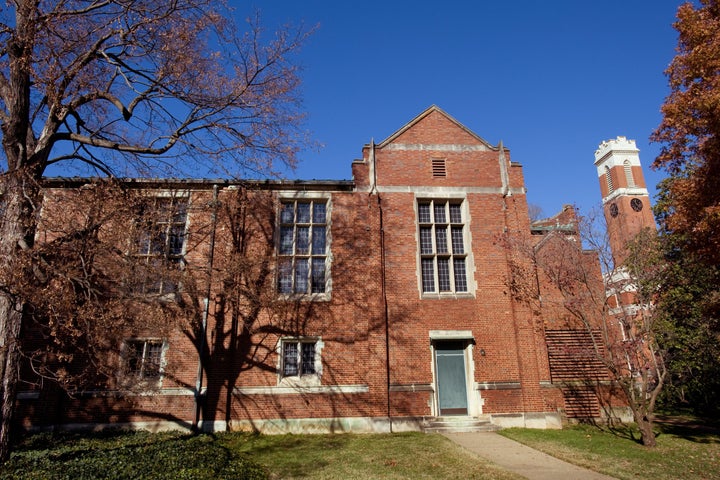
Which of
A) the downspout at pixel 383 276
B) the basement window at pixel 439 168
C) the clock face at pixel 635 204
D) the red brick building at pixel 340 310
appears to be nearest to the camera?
the red brick building at pixel 340 310

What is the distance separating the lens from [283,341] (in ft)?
45.1

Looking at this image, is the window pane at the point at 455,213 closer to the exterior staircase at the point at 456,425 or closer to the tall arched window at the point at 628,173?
the exterior staircase at the point at 456,425

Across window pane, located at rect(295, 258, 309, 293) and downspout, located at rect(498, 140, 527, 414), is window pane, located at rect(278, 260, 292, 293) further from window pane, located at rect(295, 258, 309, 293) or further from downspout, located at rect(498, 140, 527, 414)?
downspout, located at rect(498, 140, 527, 414)

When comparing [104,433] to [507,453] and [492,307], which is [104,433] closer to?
[507,453]

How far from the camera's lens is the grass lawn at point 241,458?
7.63 metres

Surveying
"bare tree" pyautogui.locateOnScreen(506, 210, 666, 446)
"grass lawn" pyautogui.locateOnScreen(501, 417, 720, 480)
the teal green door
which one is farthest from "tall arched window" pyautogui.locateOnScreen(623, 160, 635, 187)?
the teal green door

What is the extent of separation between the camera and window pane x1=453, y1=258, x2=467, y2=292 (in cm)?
1488

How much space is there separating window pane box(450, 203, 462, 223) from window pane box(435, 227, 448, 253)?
1.72 feet

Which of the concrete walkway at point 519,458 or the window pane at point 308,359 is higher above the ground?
the window pane at point 308,359

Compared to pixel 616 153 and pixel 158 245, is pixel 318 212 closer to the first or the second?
pixel 158 245

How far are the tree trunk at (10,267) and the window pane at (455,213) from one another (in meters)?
12.1

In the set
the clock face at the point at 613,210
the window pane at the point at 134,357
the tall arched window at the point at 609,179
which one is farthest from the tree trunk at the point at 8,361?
the tall arched window at the point at 609,179

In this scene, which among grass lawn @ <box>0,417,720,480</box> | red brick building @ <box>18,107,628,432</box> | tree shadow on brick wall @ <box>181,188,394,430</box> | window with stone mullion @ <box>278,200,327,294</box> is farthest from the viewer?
window with stone mullion @ <box>278,200,327,294</box>

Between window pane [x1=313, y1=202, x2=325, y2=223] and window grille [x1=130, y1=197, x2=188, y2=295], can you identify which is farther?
window pane [x1=313, y1=202, x2=325, y2=223]
